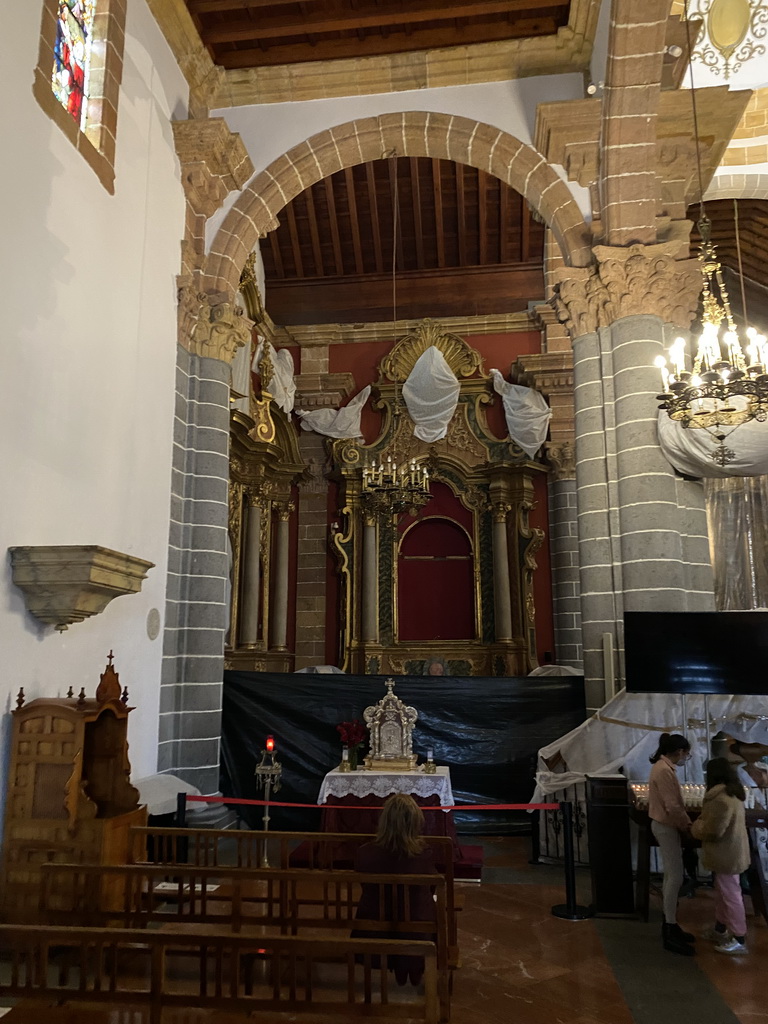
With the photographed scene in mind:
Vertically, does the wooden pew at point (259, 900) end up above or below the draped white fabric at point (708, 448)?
below

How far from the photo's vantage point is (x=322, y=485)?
46.6 ft

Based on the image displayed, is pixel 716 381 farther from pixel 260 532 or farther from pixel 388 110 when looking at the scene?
pixel 260 532

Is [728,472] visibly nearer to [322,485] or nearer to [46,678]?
[46,678]

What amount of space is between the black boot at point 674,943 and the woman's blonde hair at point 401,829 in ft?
6.50

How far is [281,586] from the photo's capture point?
1332cm

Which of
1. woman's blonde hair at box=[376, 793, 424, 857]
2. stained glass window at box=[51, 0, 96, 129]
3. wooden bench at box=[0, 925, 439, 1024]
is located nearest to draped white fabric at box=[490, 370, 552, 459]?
stained glass window at box=[51, 0, 96, 129]

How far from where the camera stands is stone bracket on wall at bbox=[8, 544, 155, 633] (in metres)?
5.22

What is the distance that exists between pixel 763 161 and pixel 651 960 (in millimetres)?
9705

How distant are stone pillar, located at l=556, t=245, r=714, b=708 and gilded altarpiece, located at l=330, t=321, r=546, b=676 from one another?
210 inches

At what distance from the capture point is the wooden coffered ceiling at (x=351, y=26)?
8.70m

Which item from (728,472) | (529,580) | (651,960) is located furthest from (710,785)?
(529,580)

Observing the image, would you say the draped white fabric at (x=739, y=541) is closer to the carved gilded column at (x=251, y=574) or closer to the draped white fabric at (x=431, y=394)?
the draped white fabric at (x=431, y=394)

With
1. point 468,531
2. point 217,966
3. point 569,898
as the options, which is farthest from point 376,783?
point 468,531

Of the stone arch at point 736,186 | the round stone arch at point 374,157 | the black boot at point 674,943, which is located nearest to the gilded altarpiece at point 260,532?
the round stone arch at point 374,157
